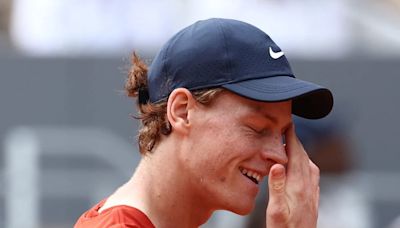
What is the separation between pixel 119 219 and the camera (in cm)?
317

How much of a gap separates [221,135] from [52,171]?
5053 millimetres

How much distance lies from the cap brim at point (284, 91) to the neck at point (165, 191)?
0.31 meters

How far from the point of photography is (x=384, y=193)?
8.13 metres

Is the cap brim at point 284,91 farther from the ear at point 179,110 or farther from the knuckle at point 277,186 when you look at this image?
the knuckle at point 277,186

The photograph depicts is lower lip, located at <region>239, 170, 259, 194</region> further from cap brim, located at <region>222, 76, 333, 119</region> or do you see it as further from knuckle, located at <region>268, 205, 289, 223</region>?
cap brim, located at <region>222, 76, 333, 119</region>

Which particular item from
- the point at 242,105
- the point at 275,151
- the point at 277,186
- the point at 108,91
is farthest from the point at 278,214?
the point at 108,91

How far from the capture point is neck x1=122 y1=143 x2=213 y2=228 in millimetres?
3357

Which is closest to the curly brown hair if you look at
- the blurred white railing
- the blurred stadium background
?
the blurred stadium background

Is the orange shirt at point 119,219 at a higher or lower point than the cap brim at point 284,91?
lower

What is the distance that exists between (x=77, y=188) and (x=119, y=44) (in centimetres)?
118

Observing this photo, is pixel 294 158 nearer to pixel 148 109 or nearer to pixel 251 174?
pixel 251 174

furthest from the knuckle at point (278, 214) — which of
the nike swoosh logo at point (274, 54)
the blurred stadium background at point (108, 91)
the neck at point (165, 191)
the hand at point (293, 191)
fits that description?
the blurred stadium background at point (108, 91)

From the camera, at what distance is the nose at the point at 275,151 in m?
3.31

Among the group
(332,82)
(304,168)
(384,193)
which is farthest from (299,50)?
(304,168)
